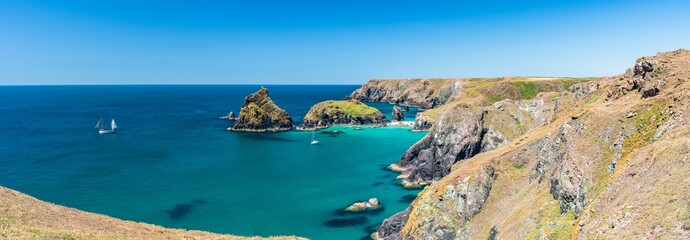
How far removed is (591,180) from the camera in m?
37.4

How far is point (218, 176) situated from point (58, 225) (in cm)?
6784

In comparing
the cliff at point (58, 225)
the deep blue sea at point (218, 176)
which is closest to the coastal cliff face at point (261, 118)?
the deep blue sea at point (218, 176)

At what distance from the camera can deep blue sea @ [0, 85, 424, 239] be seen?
239 feet

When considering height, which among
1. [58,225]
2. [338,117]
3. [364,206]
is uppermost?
[58,225]

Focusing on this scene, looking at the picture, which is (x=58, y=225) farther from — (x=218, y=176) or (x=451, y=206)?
(x=218, y=176)

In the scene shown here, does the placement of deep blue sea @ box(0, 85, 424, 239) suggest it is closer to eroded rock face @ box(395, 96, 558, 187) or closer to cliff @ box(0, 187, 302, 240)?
eroded rock face @ box(395, 96, 558, 187)

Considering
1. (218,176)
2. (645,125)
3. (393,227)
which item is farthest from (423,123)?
(645,125)

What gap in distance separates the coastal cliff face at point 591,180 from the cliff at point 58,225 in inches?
1119

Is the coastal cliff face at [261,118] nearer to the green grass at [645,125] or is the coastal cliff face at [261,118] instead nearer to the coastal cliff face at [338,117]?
the coastal cliff face at [338,117]

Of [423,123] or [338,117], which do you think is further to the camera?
[338,117]

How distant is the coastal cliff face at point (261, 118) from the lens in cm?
17700

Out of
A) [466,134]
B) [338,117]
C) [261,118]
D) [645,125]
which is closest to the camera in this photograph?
[645,125]

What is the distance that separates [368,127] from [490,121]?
8894cm

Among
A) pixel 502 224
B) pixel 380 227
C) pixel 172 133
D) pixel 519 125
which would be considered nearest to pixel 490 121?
pixel 519 125
